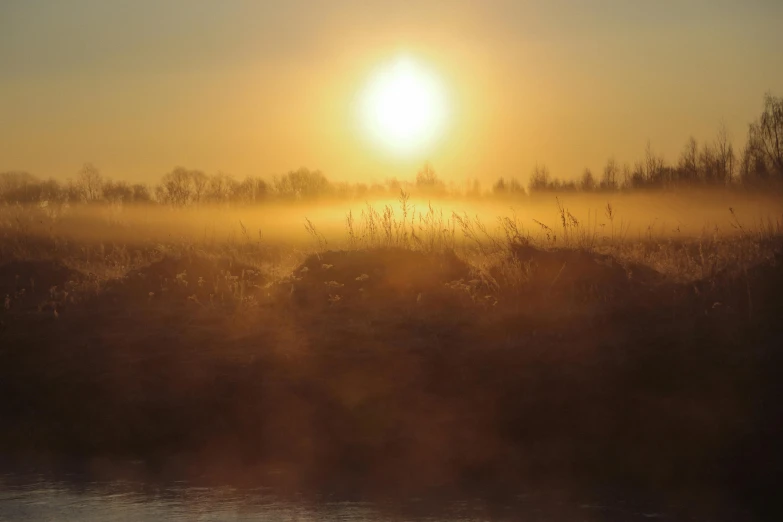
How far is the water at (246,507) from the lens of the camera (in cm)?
745

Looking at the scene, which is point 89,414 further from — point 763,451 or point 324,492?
point 763,451

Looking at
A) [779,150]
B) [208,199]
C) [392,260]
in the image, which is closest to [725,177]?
[779,150]

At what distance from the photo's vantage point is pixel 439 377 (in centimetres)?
1092

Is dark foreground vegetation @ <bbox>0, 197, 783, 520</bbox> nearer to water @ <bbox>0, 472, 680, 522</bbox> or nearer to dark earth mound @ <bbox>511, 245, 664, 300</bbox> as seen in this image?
dark earth mound @ <bbox>511, 245, 664, 300</bbox>

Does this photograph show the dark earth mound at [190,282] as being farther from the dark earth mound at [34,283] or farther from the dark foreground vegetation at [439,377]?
the dark earth mound at [34,283]

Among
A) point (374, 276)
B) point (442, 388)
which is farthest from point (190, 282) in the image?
point (442, 388)

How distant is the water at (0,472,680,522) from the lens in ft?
24.4

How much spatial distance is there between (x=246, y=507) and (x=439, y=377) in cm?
371

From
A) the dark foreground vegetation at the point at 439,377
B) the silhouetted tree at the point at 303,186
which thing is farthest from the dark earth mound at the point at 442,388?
the silhouetted tree at the point at 303,186

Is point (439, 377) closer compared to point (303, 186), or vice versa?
point (439, 377)

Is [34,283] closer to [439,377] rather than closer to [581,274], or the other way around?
[439,377]

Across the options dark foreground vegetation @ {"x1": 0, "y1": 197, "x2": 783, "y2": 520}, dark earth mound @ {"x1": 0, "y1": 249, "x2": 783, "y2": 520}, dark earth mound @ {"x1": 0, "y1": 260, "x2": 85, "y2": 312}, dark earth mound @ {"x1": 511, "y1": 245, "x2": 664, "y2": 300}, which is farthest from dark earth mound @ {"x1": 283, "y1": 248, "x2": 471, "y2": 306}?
dark earth mound @ {"x1": 0, "y1": 260, "x2": 85, "y2": 312}

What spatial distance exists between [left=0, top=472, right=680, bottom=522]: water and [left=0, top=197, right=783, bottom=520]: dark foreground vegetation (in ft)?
1.48

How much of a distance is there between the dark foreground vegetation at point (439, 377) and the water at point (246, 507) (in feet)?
1.48
